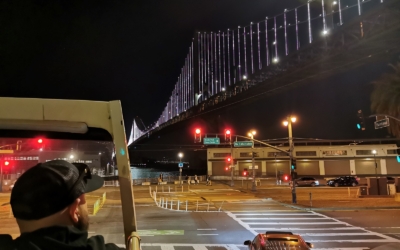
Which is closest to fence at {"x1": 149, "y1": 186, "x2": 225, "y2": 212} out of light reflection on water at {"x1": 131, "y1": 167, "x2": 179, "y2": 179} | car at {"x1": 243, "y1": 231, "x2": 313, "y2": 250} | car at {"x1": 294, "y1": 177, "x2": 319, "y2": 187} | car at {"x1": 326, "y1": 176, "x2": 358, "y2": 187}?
car at {"x1": 243, "y1": 231, "x2": 313, "y2": 250}

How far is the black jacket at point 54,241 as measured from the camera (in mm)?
1391

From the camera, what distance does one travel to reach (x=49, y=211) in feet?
4.93

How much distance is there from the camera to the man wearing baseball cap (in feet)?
4.71

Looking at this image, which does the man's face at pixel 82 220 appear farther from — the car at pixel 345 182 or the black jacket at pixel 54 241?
the car at pixel 345 182

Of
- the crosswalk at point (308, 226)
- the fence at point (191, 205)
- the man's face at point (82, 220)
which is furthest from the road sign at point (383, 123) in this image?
the man's face at point (82, 220)

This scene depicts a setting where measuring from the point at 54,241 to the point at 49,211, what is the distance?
162 mm

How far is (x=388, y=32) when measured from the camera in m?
37.1

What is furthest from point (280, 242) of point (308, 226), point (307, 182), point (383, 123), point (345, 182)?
point (307, 182)

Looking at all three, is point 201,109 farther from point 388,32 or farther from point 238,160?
point 388,32

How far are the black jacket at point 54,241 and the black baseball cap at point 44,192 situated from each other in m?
0.08

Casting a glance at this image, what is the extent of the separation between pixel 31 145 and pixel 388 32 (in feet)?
137

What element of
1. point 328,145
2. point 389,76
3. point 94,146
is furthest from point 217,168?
point 94,146

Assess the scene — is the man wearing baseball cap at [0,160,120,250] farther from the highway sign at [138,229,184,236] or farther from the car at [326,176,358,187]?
the car at [326,176,358,187]

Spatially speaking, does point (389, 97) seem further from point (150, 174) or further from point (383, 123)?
point (150, 174)
